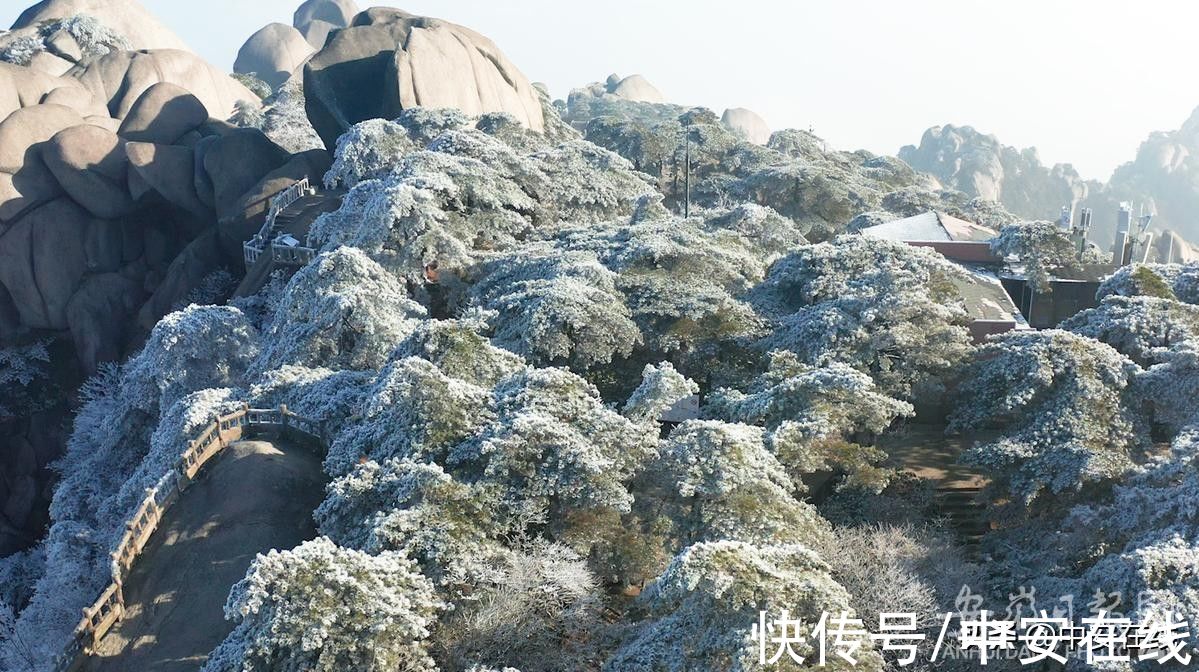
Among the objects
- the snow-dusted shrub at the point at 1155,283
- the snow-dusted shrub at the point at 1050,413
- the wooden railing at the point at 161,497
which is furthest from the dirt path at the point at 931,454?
the wooden railing at the point at 161,497

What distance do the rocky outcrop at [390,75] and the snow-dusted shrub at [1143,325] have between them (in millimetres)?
32390

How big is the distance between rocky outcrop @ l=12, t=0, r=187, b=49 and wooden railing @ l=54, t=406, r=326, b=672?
188 ft

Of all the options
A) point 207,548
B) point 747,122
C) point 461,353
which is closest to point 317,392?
point 461,353

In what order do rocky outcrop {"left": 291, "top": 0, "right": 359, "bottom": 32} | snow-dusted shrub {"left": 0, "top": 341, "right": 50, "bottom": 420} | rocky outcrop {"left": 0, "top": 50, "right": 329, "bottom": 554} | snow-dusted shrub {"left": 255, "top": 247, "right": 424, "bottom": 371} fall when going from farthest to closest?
rocky outcrop {"left": 291, "top": 0, "right": 359, "bottom": 32} → rocky outcrop {"left": 0, "top": 50, "right": 329, "bottom": 554} → snow-dusted shrub {"left": 0, "top": 341, "right": 50, "bottom": 420} → snow-dusted shrub {"left": 255, "top": 247, "right": 424, "bottom": 371}

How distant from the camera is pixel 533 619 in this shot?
44.8 feet

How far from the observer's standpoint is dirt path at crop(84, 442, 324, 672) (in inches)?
599

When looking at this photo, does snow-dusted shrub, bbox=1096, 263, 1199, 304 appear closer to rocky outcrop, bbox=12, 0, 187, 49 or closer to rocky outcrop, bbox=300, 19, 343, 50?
rocky outcrop, bbox=12, 0, 187, 49

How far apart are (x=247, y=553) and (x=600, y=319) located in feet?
33.3

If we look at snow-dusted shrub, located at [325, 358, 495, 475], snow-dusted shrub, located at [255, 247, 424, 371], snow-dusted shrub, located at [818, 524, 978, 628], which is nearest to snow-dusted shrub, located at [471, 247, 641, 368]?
snow-dusted shrub, located at [255, 247, 424, 371]

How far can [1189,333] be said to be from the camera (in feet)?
73.6

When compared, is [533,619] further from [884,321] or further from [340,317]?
[340,317]

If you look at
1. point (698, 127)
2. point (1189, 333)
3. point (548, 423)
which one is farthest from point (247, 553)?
point (698, 127)

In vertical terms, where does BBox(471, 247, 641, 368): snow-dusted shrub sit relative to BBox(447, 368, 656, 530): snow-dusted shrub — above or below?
above

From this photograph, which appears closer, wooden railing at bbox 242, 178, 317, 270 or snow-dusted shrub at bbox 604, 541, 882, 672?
snow-dusted shrub at bbox 604, 541, 882, 672
